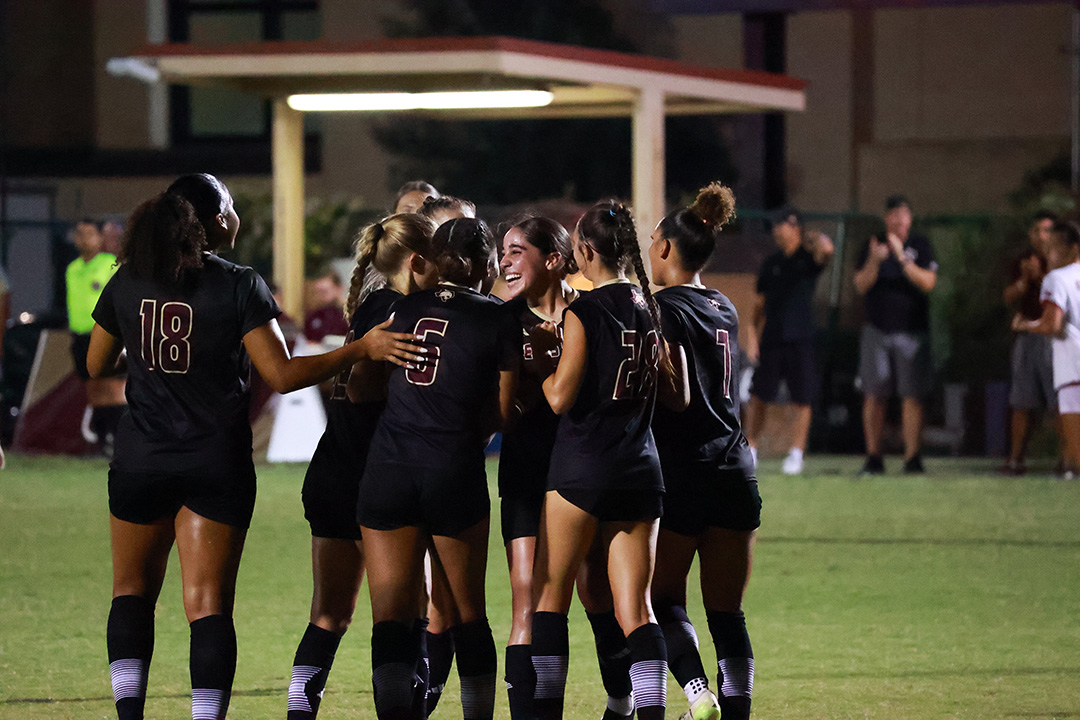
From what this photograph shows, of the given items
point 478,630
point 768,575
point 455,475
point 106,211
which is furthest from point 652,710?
point 106,211

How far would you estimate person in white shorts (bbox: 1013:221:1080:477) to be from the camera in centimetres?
1177

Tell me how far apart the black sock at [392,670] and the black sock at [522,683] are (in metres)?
0.41

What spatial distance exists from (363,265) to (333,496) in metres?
0.78

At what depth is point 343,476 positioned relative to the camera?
207 inches

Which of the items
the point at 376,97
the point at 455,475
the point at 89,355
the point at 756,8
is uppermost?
the point at 756,8

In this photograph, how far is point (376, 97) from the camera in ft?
46.7

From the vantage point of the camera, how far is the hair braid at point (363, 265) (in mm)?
5320

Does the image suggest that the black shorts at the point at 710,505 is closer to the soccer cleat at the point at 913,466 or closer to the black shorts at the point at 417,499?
the black shorts at the point at 417,499

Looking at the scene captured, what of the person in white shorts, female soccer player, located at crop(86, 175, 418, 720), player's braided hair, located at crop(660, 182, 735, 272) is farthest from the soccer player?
the person in white shorts

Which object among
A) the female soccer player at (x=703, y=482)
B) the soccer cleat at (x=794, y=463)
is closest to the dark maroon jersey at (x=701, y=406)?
the female soccer player at (x=703, y=482)

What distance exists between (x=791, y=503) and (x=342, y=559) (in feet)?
24.0

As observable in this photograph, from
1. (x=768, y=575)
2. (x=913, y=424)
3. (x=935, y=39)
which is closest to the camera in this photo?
(x=768, y=575)

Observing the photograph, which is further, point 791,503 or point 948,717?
point 791,503

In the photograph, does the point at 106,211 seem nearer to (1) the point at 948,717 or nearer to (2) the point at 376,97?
(2) the point at 376,97
